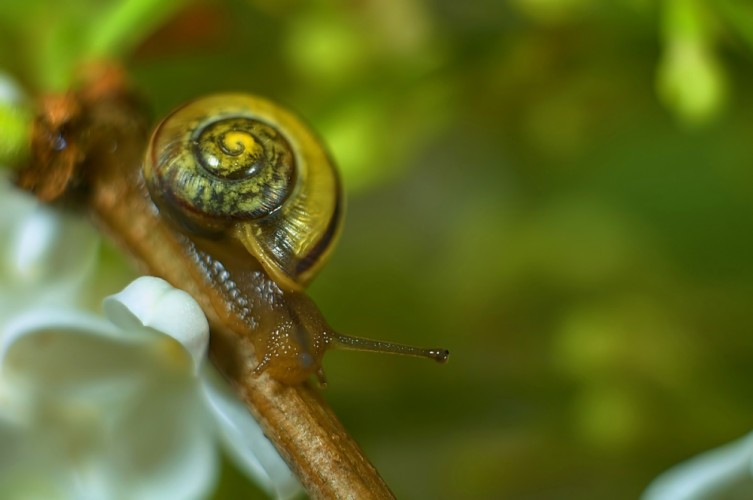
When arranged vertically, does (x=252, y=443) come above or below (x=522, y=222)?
below

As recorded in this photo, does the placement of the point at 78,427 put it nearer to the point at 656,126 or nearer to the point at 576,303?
the point at 576,303

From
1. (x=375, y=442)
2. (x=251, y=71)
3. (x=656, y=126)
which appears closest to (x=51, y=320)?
(x=375, y=442)

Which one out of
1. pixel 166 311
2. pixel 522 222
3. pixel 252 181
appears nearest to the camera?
pixel 166 311

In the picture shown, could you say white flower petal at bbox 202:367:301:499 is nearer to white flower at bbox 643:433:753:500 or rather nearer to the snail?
the snail

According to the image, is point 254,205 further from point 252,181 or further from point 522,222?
point 522,222

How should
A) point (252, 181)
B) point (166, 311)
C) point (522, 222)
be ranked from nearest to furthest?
point (166, 311) → point (252, 181) → point (522, 222)

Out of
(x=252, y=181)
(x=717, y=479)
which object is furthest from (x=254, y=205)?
(x=717, y=479)

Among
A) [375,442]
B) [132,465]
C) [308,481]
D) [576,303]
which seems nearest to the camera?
[308,481]

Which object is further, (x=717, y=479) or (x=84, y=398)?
(x=84, y=398)
